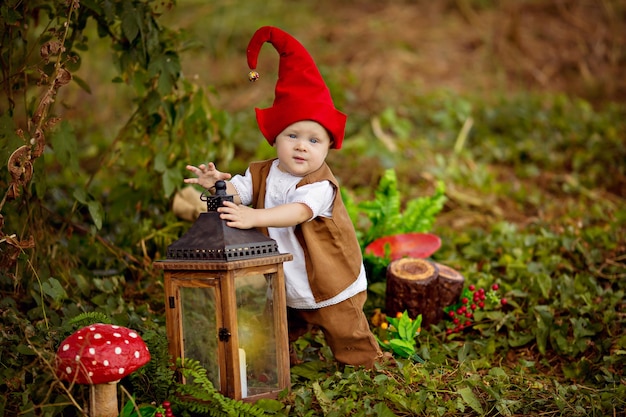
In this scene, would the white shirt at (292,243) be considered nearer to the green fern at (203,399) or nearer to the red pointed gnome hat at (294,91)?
the red pointed gnome hat at (294,91)

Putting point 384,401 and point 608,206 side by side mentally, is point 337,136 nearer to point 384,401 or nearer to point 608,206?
point 384,401

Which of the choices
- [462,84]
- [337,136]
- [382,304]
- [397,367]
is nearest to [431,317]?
[382,304]

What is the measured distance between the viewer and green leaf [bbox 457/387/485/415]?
110 inches

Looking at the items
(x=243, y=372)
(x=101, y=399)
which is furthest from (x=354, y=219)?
(x=101, y=399)

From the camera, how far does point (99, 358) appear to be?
2.38 m

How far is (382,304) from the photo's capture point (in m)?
3.91

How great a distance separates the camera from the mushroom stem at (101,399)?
252 centimetres

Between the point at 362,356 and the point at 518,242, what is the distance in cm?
191

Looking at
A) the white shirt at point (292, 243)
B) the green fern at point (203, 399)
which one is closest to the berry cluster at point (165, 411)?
the green fern at point (203, 399)

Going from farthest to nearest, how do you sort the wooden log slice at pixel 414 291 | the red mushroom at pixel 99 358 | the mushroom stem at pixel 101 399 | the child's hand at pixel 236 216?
1. the wooden log slice at pixel 414 291
2. the child's hand at pixel 236 216
3. the mushroom stem at pixel 101 399
4. the red mushroom at pixel 99 358

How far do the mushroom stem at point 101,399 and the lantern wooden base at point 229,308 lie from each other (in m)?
0.31

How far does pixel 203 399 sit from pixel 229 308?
0.38 m

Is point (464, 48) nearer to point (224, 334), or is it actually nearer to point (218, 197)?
point (218, 197)

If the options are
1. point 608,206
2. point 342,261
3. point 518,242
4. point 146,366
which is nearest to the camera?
point 146,366
